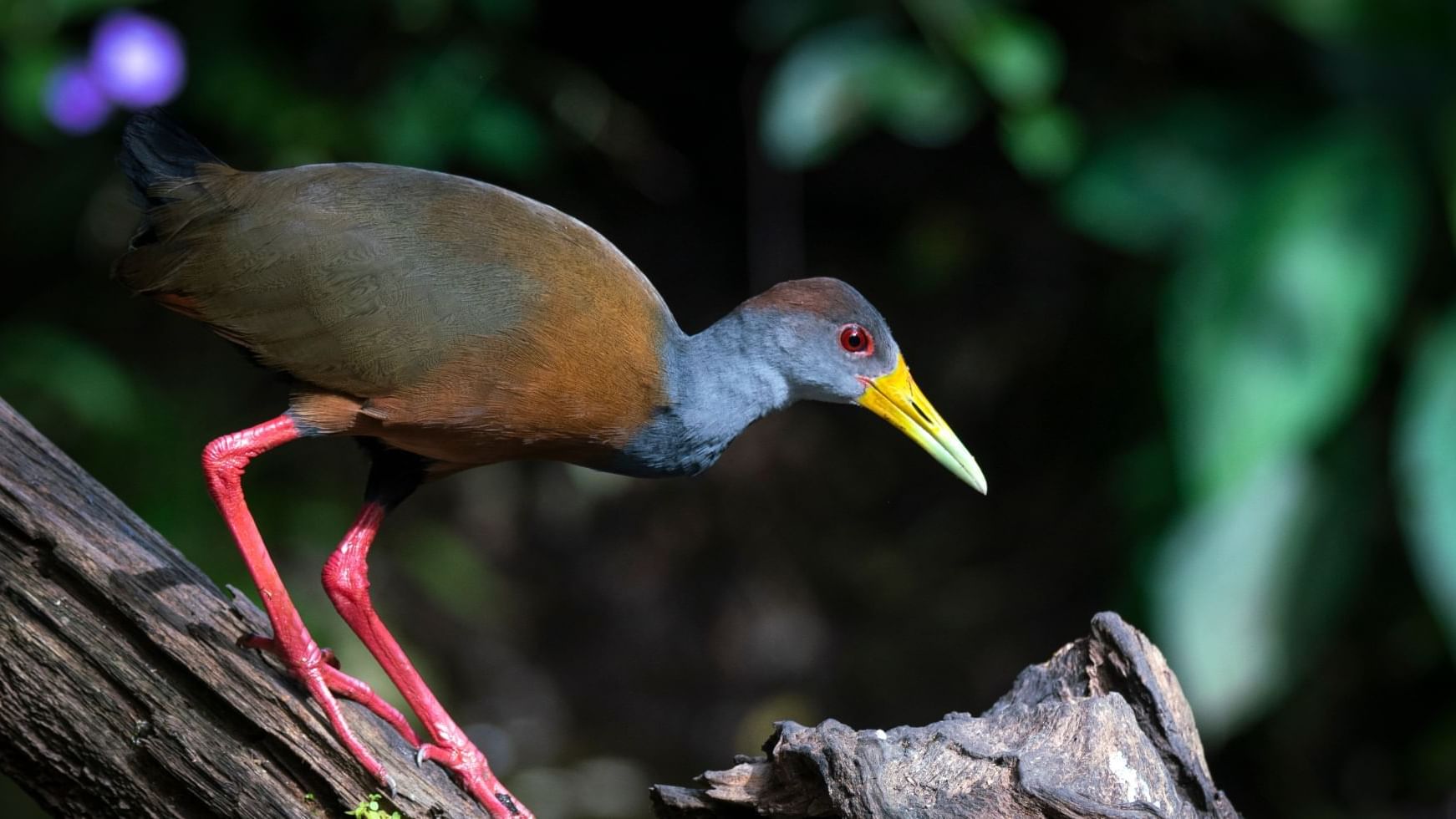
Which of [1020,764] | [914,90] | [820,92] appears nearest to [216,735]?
[1020,764]

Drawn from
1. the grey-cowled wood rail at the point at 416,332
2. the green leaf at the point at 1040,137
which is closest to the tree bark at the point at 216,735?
the grey-cowled wood rail at the point at 416,332

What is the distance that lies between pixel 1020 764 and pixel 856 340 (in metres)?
0.97

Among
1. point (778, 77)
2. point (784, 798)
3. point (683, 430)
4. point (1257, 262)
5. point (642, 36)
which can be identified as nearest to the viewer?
point (784, 798)

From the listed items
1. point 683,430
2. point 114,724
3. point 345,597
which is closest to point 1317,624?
point 683,430

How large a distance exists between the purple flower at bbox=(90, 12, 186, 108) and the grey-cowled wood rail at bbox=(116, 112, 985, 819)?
190 cm

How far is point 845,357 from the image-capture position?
3111 mm

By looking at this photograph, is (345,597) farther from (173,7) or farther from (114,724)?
(173,7)

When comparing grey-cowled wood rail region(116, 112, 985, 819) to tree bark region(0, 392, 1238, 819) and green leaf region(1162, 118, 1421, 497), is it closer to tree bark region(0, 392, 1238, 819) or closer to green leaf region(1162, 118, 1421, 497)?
tree bark region(0, 392, 1238, 819)

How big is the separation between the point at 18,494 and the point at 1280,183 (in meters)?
3.78

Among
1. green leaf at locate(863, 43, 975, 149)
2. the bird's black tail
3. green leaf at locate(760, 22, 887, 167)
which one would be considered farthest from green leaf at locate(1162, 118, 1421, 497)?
the bird's black tail

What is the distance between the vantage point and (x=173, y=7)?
209 inches

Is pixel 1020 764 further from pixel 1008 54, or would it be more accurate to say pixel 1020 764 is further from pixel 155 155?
pixel 1008 54

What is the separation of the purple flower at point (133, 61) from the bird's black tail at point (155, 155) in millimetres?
1853

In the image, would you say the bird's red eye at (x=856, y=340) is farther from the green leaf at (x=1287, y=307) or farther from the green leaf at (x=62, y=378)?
the green leaf at (x=62, y=378)
